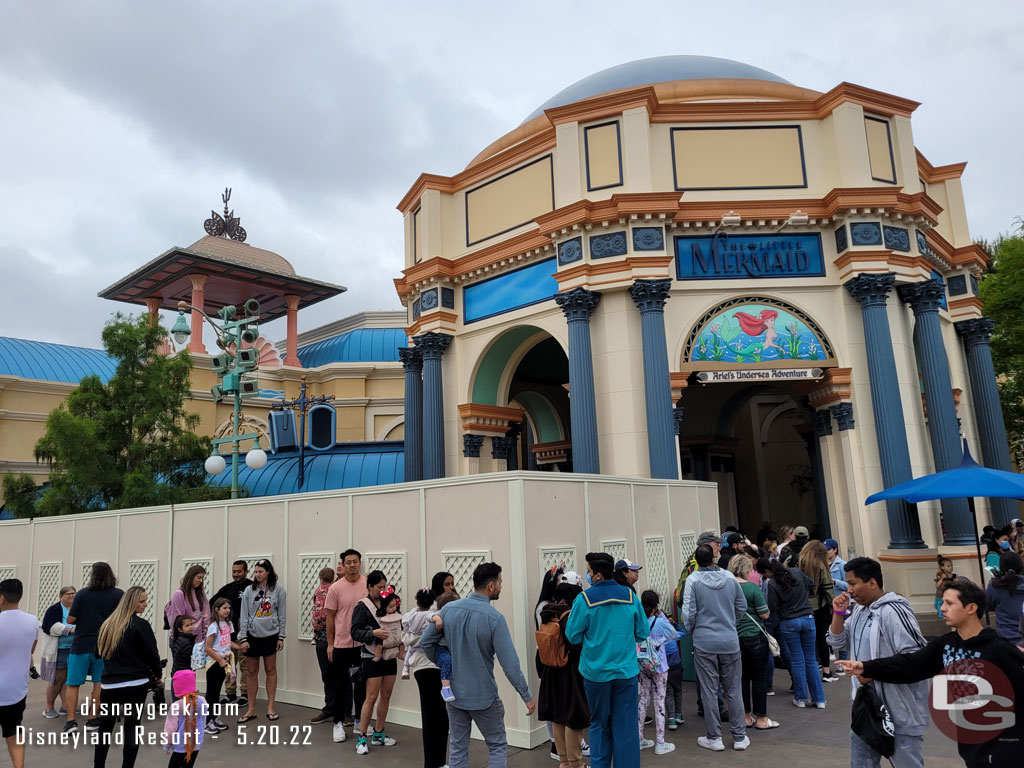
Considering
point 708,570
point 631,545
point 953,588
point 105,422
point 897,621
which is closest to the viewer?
point 953,588

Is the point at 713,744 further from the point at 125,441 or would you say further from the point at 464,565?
the point at 125,441

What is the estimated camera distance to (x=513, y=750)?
6.95 meters

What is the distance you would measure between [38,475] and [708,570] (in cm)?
2602

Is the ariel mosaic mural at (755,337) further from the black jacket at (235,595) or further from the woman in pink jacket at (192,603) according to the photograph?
the woman in pink jacket at (192,603)

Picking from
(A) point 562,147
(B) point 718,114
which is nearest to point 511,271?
(A) point 562,147

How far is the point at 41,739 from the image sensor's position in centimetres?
798

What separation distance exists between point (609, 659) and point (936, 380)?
13.6 meters

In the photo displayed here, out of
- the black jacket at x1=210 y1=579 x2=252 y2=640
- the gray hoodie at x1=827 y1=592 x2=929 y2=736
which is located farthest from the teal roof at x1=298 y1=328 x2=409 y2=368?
the gray hoodie at x1=827 y1=592 x2=929 y2=736

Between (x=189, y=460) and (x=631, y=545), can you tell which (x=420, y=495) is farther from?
(x=189, y=460)

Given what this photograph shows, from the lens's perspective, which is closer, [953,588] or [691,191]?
[953,588]

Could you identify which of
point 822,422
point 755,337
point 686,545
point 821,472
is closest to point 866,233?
point 755,337

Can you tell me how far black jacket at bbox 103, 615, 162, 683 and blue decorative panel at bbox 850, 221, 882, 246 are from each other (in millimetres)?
15077

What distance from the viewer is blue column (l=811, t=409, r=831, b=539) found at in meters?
16.2

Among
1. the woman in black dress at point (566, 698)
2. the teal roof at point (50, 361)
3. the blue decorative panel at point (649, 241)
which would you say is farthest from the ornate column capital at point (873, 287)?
the teal roof at point (50, 361)
